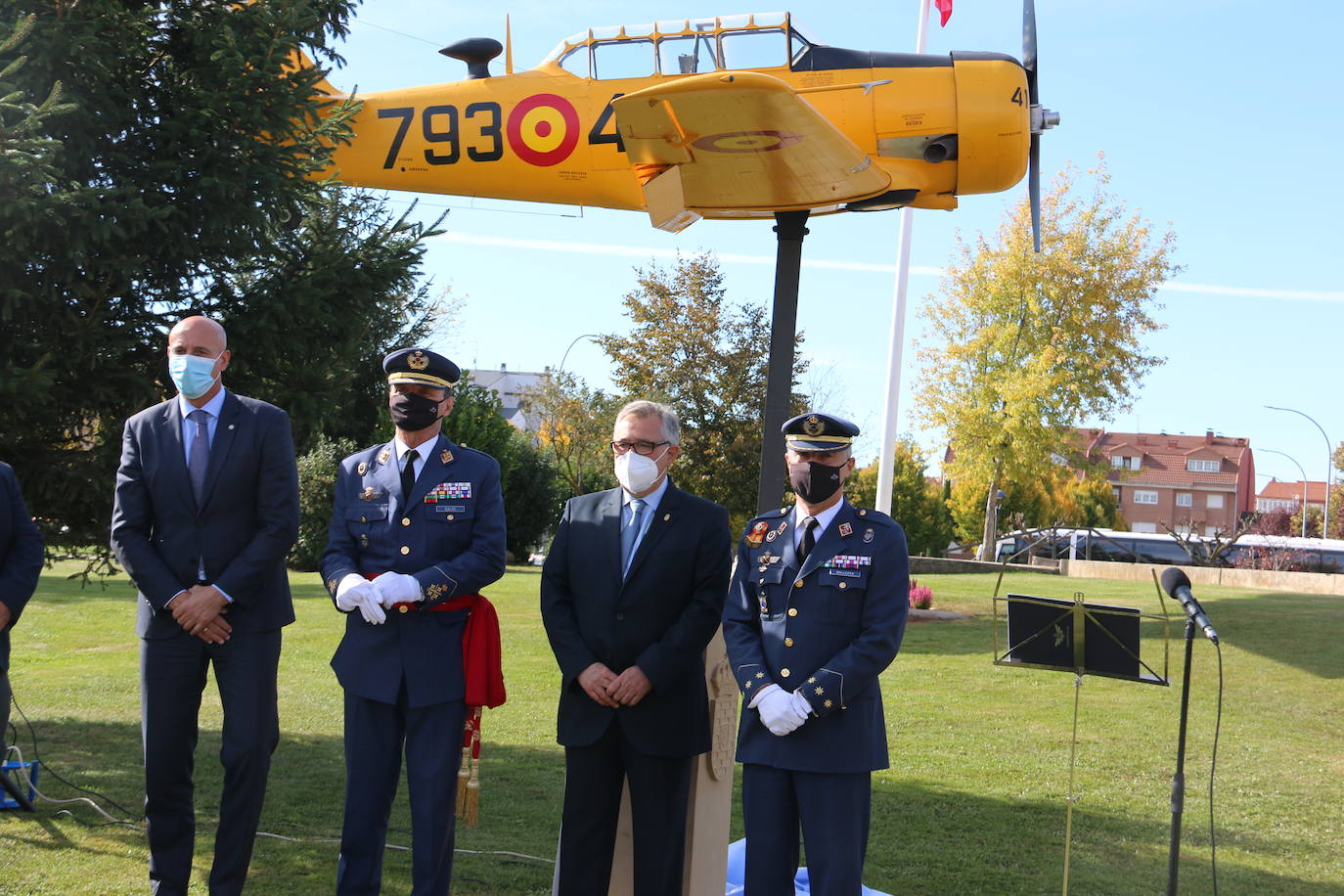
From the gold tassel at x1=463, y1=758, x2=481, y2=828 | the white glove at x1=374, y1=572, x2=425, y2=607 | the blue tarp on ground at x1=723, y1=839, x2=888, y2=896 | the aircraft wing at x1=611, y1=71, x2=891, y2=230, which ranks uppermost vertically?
Answer: the aircraft wing at x1=611, y1=71, x2=891, y2=230

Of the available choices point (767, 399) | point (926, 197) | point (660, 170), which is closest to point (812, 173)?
point (660, 170)

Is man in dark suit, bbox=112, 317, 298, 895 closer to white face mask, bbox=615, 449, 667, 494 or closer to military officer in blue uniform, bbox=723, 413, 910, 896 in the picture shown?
white face mask, bbox=615, 449, 667, 494

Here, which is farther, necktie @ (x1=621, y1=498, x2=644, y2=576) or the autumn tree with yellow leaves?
the autumn tree with yellow leaves

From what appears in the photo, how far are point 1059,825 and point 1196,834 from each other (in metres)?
0.78

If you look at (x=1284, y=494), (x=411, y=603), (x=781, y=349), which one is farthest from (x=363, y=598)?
(x=1284, y=494)

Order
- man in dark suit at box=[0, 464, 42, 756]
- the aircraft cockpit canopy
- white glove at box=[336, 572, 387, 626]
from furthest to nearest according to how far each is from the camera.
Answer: the aircraft cockpit canopy, man in dark suit at box=[0, 464, 42, 756], white glove at box=[336, 572, 387, 626]

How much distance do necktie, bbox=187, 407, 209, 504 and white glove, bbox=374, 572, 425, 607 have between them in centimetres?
81

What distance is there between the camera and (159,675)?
4113mm

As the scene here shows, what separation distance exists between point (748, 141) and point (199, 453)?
322 centimetres

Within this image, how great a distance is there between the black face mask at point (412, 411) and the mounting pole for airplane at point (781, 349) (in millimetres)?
1579

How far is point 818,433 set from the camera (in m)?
4.01

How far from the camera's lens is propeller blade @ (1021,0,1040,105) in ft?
29.6

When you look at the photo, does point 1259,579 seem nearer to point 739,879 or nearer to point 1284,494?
point 739,879

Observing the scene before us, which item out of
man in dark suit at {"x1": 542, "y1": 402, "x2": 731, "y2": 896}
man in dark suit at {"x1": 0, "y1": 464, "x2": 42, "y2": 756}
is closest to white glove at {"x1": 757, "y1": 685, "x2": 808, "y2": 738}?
man in dark suit at {"x1": 542, "y1": 402, "x2": 731, "y2": 896}
